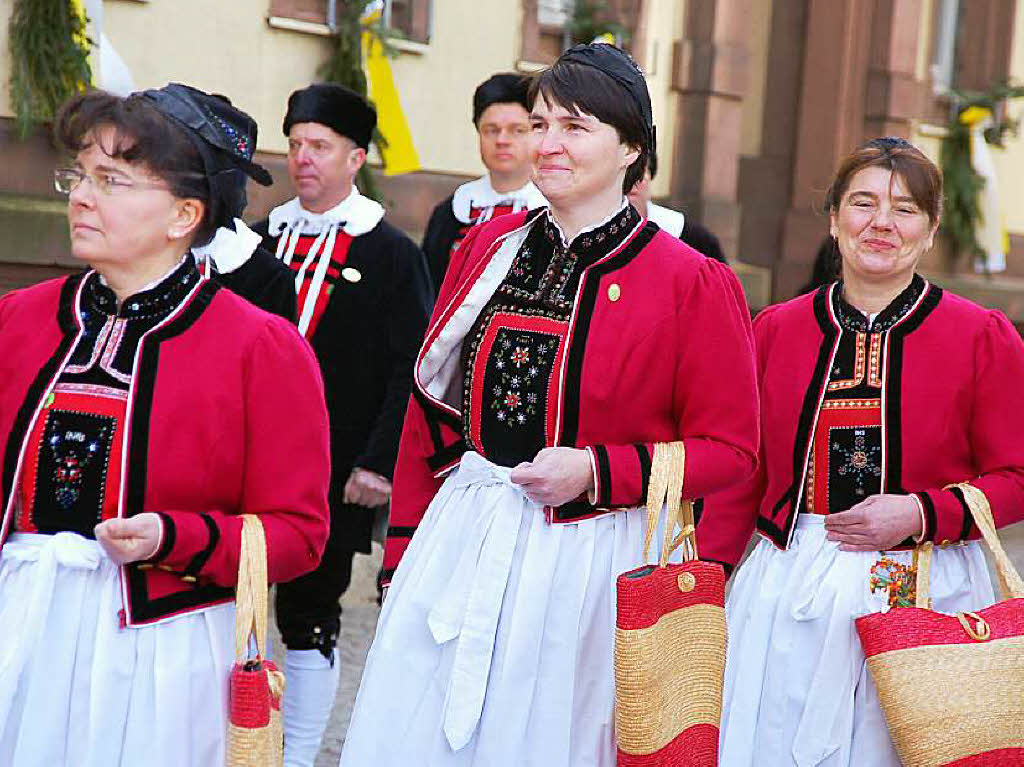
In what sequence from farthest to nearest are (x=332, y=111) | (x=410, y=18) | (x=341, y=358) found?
(x=410, y=18) → (x=332, y=111) → (x=341, y=358)

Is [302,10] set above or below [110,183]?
above

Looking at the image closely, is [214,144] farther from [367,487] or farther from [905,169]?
[367,487]

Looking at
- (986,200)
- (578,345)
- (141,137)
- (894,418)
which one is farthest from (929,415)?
(986,200)

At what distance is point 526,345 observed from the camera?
3.35 meters

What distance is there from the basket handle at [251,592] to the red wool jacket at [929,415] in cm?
144

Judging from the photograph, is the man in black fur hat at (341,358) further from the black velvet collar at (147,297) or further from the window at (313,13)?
the window at (313,13)

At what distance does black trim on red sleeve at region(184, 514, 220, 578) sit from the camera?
2803mm

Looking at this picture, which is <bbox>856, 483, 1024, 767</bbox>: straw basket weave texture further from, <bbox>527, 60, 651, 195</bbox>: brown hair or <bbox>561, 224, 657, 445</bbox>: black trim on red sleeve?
Answer: <bbox>527, 60, 651, 195</bbox>: brown hair

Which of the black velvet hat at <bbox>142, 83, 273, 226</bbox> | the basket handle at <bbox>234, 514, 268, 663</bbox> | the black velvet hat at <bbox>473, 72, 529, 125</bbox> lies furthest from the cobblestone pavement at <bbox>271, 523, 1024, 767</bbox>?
the black velvet hat at <bbox>142, 83, 273, 226</bbox>

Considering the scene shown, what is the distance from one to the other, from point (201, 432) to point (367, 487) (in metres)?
2.17

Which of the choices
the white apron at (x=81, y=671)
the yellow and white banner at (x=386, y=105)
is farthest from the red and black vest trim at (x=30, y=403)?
the yellow and white banner at (x=386, y=105)

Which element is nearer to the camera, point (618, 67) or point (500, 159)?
point (618, 67)

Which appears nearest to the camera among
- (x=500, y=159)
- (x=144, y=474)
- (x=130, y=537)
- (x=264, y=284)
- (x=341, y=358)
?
(x=130, y=537)

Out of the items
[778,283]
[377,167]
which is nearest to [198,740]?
[377,167]
